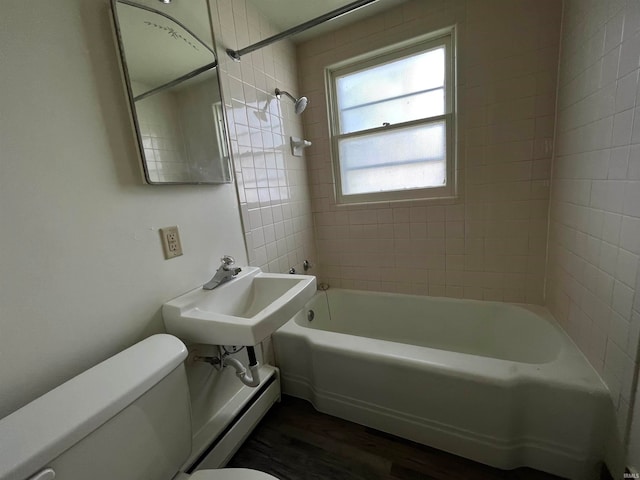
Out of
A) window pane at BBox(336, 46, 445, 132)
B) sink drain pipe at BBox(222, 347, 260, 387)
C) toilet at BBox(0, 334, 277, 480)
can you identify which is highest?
window pane at BBox(336, 46, 445, 132)

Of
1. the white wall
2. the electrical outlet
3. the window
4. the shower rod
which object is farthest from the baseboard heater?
the shower rod

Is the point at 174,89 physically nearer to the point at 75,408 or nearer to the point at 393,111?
the point at 75,408

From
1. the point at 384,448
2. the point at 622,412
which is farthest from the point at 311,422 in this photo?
the point at 622,412

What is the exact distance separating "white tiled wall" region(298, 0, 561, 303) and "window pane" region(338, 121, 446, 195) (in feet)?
0.42

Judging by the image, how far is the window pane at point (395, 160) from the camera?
1804mm

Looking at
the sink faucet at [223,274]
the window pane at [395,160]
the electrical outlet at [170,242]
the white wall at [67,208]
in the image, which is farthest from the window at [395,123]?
the white wall at [67,208]

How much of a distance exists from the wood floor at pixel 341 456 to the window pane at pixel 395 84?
6.26ft

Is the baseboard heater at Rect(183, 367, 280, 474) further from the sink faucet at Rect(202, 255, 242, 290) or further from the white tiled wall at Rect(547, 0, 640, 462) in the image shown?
the white tiled wall at Rect(547, 0, 640, 462)

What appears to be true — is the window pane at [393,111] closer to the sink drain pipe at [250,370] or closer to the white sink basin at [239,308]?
the white sink basin at [239,308]

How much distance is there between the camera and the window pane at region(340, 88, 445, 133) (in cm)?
176

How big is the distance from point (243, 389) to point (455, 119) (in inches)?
79.0

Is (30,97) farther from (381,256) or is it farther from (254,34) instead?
(381,256)

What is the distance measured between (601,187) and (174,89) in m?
1.75

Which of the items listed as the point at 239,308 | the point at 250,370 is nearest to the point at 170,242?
the point at 239,308
